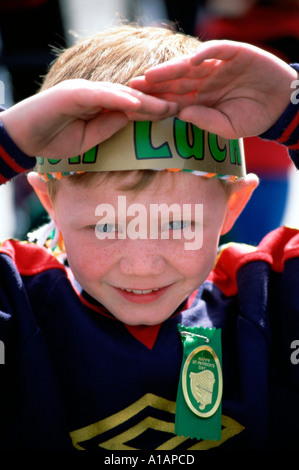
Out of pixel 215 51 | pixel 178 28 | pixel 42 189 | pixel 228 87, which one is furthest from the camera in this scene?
pixel 178 28

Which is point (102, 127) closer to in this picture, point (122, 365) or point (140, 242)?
point (140, 242)

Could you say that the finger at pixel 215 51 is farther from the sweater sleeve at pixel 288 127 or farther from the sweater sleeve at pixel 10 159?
the sweater sleeve at pixel 10 159

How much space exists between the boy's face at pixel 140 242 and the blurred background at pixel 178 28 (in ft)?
3.51

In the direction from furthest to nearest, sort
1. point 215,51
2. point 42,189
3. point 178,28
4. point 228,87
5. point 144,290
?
point 178,28
point 42,189
point 144,290
point 228,87
point 215,51

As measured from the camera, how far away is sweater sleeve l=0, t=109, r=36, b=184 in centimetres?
95

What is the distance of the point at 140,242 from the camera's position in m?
1.04

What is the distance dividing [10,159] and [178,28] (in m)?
1.70

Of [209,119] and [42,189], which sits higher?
[209,119]

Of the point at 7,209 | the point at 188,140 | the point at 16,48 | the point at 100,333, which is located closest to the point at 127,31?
the point at 188,140

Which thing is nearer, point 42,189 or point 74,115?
point 74,115

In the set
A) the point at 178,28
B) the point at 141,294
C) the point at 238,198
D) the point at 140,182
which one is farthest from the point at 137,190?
the point at 178,28

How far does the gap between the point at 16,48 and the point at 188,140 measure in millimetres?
1922

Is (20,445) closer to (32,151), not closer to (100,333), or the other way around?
(100,333)

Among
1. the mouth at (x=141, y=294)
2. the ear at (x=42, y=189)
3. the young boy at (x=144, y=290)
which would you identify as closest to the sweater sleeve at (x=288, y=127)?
the young boy at (x=144, y=290)
